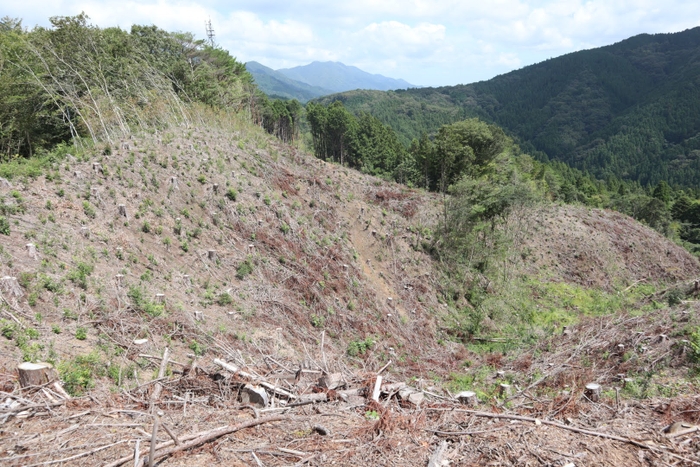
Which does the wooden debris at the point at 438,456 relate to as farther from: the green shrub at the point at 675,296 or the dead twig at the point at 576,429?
the green shrub at the point at 675,296

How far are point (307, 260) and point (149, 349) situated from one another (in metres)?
6.24

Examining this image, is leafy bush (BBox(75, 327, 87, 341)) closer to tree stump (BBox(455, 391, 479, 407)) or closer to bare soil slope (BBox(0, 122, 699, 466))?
bare soil slope (BBox(0, 122, 699, 466))

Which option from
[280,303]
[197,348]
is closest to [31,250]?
[197,348]

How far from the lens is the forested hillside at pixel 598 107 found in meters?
104

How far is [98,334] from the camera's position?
595cm

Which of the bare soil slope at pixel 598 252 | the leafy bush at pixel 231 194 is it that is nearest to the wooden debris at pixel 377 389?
the leafy bush at pixel 231 194

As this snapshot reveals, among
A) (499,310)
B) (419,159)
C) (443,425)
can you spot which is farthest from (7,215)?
(419,159)

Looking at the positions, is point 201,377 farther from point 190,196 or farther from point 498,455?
point 190,196

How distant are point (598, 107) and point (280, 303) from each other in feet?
543

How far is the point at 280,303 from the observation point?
9625 millimetres

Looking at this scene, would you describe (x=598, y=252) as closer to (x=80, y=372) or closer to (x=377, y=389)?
(x=377, y=389)

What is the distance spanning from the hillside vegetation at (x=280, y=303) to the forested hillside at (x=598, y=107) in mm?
73641

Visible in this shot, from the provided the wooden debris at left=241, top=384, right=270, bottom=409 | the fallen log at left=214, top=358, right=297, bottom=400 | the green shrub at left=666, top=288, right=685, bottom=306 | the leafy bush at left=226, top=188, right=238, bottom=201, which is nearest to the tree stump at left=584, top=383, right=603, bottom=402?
the fallen log at left=214, top=358, right=297, bottom=400

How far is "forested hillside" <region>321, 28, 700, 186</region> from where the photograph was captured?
341ft
